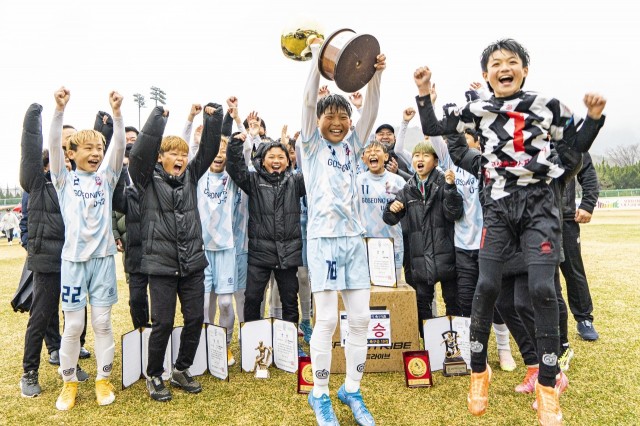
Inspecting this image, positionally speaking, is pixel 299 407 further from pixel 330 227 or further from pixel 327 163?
pixel 327 163

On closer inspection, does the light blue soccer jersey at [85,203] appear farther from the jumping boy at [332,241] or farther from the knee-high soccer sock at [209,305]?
the jumping boy at [332,241]

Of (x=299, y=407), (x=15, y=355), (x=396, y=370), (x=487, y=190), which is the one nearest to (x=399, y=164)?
(x=396, y=370)

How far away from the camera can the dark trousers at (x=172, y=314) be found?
372 centimetres

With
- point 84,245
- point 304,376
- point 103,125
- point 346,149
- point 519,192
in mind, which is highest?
point 103,125

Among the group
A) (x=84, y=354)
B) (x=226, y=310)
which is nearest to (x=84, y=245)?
(x=226, y=310)

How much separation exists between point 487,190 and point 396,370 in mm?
2194

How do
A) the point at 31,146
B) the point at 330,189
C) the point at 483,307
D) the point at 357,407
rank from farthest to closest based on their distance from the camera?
the point at 31,146 → the point at 330,189 → the point at 357,407 → the point at 483,307

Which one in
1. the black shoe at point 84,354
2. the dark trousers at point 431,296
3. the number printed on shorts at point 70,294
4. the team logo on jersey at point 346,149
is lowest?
the black shoe at point 84,354

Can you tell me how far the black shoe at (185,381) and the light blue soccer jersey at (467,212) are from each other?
2.90 m

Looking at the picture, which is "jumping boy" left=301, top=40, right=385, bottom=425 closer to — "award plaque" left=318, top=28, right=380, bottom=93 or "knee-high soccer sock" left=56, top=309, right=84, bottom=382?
"award plaque" left=318, top=28, right=380, bottom=93

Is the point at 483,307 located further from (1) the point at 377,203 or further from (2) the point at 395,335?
(1) the point at 377,203

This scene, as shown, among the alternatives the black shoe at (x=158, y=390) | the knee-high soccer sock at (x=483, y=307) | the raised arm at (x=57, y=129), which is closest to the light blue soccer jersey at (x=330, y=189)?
the knee-high soccer sock at (x=483, y=307)

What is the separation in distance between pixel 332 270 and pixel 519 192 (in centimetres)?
139

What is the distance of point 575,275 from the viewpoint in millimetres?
5137
